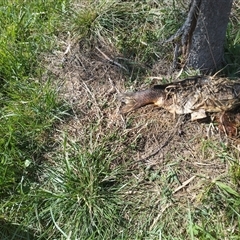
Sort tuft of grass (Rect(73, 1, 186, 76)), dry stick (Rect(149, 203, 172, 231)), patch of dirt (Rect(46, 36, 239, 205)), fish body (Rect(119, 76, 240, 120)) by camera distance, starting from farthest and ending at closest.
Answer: tuft of grass (Rect(73, 1, 186, 76)) → fish body (Rect(119, 76, 240, 120)) → patch of dirt (Rect(46, 36, 239, 205)) → dry stick (Rect(149, 203, 172, 231))

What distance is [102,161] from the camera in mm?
2484

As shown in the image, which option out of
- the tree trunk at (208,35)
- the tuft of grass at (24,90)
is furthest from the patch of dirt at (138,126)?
the tree trunk at (208,35)

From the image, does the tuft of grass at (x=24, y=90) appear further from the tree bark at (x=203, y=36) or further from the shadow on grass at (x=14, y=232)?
the tree bark at (x=203, y=36)

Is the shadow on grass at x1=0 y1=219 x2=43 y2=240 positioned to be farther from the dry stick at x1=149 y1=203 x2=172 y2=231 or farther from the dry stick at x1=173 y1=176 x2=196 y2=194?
the dry stick at x1=173 y1=176 x2=196 y2=194

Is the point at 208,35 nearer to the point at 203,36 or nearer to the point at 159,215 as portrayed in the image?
the point at 203,36

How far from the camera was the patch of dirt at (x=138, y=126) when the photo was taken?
2.46m

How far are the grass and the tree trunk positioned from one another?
17cm

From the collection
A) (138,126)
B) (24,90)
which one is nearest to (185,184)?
(138,126)

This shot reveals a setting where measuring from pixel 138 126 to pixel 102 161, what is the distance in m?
0.30

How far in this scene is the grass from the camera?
2.30 meters

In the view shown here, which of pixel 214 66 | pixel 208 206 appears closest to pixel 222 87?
pixel 214 66

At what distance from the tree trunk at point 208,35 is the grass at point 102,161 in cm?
17

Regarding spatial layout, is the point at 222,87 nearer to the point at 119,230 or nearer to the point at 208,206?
the point at 208,206

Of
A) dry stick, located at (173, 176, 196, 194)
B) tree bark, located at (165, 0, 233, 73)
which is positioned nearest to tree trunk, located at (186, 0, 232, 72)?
tree bark, located at (165, 0, 233, 73)
